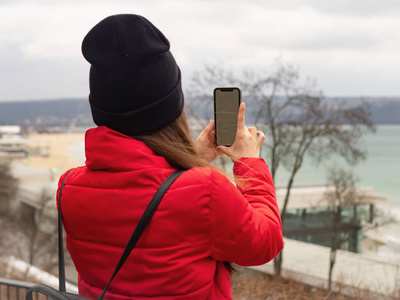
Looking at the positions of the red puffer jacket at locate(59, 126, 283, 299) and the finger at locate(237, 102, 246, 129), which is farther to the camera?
the finger at locate(237, 102, 246, 129)

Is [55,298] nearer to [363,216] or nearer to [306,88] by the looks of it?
[306,88]

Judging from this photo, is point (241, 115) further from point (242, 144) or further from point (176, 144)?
point (176, 144)

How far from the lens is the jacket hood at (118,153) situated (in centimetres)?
116

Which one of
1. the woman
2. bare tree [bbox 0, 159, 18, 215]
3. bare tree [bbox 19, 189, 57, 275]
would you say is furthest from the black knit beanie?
bare tree [bbox 0, 159, 18, 215]

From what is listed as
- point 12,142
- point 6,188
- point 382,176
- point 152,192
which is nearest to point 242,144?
point 152,192

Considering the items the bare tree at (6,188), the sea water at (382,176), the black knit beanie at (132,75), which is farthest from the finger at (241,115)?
the sea water at (382,176)

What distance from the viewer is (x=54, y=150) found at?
74.4 metres

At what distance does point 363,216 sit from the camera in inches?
1284

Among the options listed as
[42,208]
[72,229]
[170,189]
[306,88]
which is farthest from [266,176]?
[42,208]

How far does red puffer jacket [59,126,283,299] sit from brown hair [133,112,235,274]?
26mm

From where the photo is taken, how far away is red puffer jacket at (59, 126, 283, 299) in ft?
3.68

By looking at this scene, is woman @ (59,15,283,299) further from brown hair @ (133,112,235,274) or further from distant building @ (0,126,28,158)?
distant building @ (0,126,28,158)

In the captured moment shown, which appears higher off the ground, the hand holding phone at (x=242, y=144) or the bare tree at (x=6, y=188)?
the hand holding phone at (x=242, y=144)

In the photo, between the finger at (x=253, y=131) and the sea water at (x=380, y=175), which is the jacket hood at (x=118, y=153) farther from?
the sea water at (x=380, y=175)
